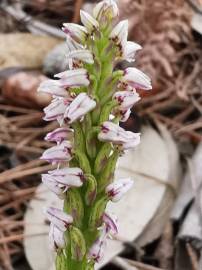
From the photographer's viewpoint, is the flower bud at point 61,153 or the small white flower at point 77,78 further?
the flower bud at point 61,153

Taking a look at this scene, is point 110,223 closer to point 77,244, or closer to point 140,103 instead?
point 77,244

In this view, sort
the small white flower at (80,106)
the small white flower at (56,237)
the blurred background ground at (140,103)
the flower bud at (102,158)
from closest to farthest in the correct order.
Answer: the small white flower at (80,106)
the flower bud at (102,158)
the small white flower at (56,237)
the blurred background ground at (140,103)

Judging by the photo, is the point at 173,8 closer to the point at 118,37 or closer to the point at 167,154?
the point at 167,154

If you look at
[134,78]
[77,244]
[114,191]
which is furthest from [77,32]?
[77,244]

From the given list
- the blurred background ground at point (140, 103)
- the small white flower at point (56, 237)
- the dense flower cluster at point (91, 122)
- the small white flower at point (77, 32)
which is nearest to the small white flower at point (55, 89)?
the dense flower cluster at point (91, 122)

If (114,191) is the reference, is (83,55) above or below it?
above

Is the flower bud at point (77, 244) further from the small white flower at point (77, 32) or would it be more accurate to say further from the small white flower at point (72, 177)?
the small white flower at point (77, 32)

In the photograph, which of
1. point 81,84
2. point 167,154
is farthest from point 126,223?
point 81,84

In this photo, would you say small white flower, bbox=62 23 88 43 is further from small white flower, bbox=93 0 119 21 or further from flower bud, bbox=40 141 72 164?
flower bud, bbox=40 141 72 164
